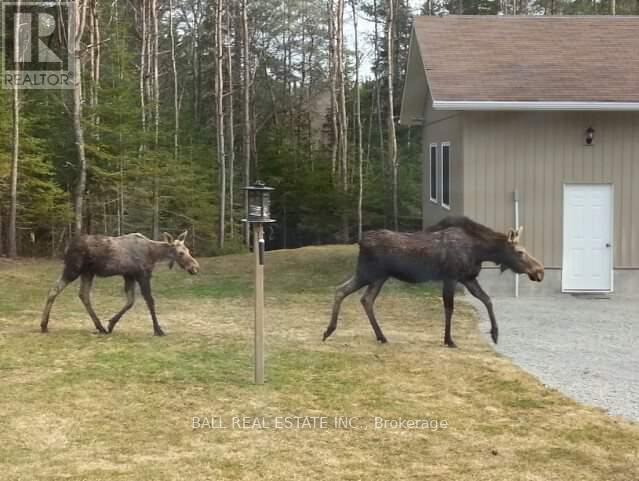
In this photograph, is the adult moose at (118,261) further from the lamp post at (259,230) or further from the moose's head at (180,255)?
the lamp post at (259,230)

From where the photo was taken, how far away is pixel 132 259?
8508 millimetres

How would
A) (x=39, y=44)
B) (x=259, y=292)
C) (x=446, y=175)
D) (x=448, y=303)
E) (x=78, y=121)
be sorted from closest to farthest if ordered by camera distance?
1. (x=259, y=292)
2. (x=448, y=303)
3. (x=446, y=175)
4. (x=78, y=121)
5. (x=39, y=44)

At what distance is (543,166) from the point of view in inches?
477

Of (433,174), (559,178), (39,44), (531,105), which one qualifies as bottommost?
(559,178)

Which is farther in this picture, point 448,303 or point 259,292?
point 448,303

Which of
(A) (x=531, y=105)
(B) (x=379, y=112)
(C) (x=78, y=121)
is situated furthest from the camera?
(B) (x=379, y=112)

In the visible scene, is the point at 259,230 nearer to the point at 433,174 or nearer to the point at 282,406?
the point at 282,406

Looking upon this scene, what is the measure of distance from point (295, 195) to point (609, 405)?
2189 centimetres

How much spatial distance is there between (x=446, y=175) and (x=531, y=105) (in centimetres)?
298

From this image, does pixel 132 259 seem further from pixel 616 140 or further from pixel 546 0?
pixel 546 0

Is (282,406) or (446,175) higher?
(446,175)

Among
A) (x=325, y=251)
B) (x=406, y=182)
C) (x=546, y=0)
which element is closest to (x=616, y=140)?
(x=325, y=251)

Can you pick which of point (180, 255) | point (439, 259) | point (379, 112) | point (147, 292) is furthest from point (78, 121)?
point (379, 112)

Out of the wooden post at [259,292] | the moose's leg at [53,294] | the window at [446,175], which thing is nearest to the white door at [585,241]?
the window at [446,175]
